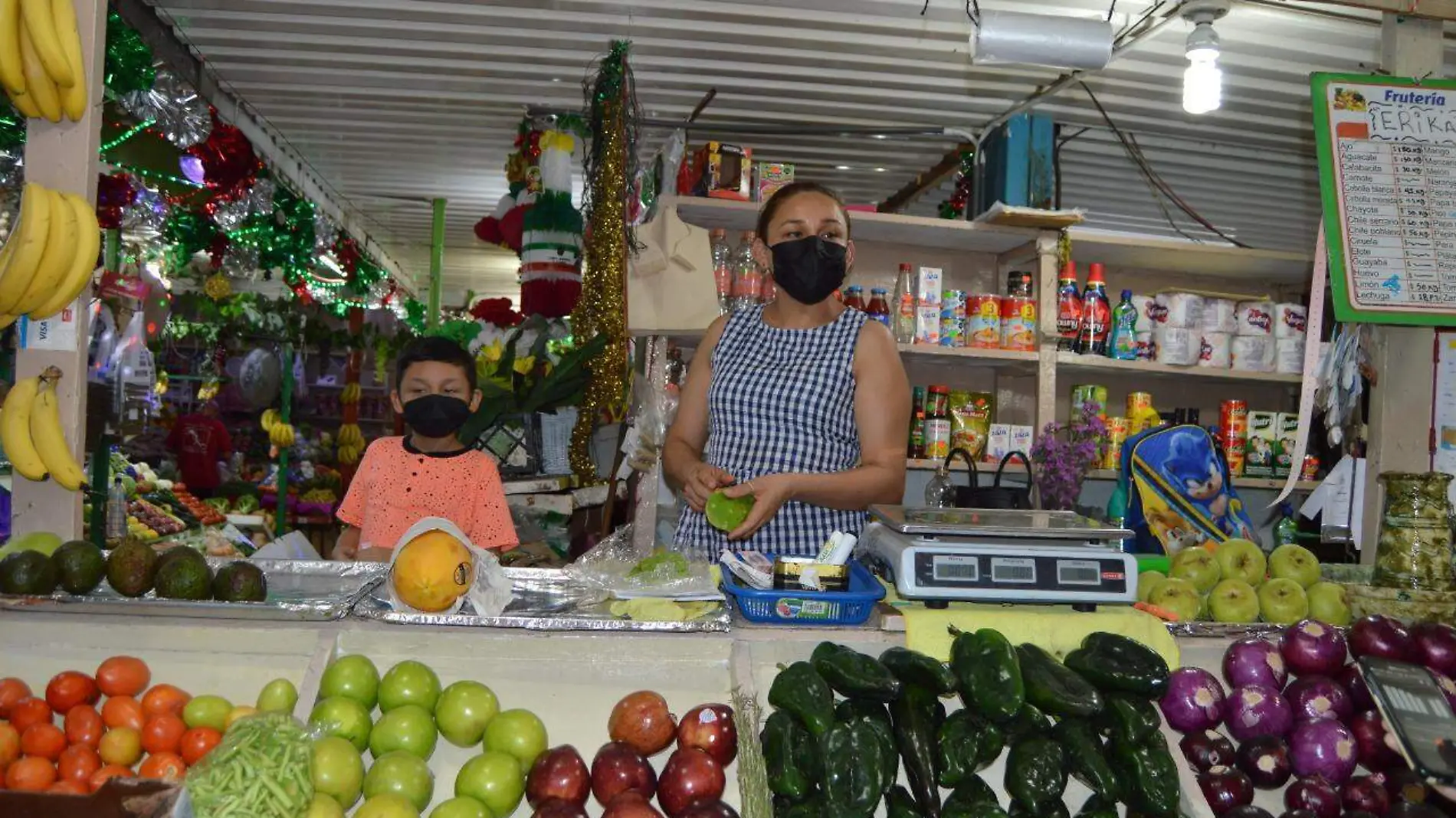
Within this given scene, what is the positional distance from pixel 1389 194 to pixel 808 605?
7.69 feet

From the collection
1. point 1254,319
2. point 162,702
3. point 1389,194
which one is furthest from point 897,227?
point 162,702

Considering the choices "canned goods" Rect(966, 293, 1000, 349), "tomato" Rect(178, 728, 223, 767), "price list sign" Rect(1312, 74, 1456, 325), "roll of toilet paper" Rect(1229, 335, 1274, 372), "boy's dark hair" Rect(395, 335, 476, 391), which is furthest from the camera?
"roll of toilet paper" Rect(1229, 335, 1274, 372)

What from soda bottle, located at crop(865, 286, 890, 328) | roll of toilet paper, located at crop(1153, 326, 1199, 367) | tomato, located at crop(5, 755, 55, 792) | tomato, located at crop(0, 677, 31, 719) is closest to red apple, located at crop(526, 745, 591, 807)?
tomato, located at crop(5, 755, 55, 792)

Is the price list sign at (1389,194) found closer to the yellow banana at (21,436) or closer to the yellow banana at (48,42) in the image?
the yellow banana at (48,42)

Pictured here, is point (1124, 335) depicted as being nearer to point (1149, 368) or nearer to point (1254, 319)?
point (1149, 368)

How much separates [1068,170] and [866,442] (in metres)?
4.85

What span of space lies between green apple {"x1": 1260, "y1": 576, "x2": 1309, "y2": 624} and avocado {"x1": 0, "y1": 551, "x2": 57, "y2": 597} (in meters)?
2.45

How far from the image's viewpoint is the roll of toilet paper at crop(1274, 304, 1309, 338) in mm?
5242

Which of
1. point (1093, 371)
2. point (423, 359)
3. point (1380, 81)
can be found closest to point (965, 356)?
point (1093, 371)

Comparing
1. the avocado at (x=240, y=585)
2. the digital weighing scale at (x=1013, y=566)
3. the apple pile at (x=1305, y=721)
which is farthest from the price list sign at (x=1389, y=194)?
the avocado at (x=240, y=585)

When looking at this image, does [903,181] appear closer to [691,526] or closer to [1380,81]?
[1380,81]

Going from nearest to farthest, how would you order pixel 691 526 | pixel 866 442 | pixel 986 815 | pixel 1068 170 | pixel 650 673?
pixel 986 815 → pixel 650 673 → pixel 866 442 → pixel 691 526 → pixel 1068 170

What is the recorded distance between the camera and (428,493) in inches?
120

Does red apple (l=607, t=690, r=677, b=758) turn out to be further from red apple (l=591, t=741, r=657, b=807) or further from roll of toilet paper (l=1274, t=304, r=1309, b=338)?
roll of toilet paper (l=1274, t=304, r=1309, b=338)
